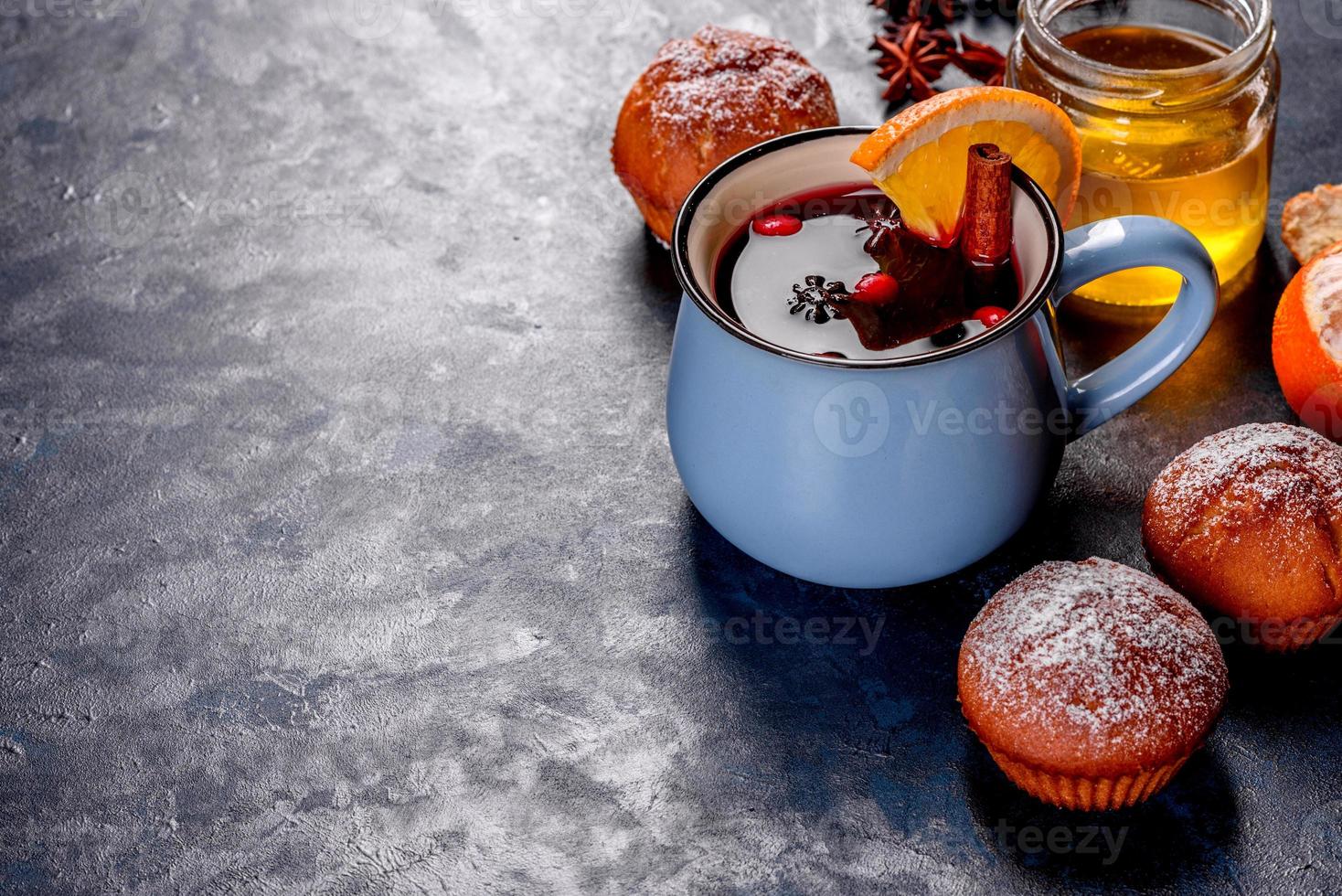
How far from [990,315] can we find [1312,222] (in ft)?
1.46

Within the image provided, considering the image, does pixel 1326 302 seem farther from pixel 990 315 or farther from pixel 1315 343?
pixel 990 315

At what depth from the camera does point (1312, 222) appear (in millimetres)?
1168

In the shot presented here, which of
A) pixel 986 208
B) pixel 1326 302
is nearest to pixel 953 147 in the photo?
pixel 986 208

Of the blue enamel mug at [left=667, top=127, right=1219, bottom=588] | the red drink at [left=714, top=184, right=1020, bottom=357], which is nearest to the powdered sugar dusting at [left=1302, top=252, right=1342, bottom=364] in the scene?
the blue enamel mug at [left=667, top=127, right=1219, bottom=588]

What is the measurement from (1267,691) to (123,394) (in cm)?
91

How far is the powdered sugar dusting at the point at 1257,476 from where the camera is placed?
0.88 meters

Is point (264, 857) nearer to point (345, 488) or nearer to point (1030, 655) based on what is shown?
point (345, 488)

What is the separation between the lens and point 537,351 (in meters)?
1.18

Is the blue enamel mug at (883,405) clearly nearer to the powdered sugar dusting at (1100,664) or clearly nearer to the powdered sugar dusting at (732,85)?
the powdered sugar dusting at (1100,664)

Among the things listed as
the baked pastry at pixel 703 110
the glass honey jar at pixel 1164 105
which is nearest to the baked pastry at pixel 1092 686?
the glass honey jar at pixel 1164 105

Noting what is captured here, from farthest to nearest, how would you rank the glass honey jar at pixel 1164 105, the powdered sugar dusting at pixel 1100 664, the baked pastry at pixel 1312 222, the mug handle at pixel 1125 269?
1. the baked pastry at pixel 1312 222
2. the glass honey jar at pixel 1164 105
3. the mug handle at pixel 1125 269
4. the powdered sugar dusting at pixel 1100 664

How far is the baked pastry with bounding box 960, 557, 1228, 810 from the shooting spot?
797 mm

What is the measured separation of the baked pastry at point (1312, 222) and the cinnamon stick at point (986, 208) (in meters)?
0.38

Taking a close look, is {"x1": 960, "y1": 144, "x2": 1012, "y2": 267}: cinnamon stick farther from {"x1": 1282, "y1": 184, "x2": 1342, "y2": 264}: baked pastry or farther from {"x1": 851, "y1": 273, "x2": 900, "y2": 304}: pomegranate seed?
{"x1": 1282, "y1": 184, "x2": 1342, "y2": 264}: baked pastry
